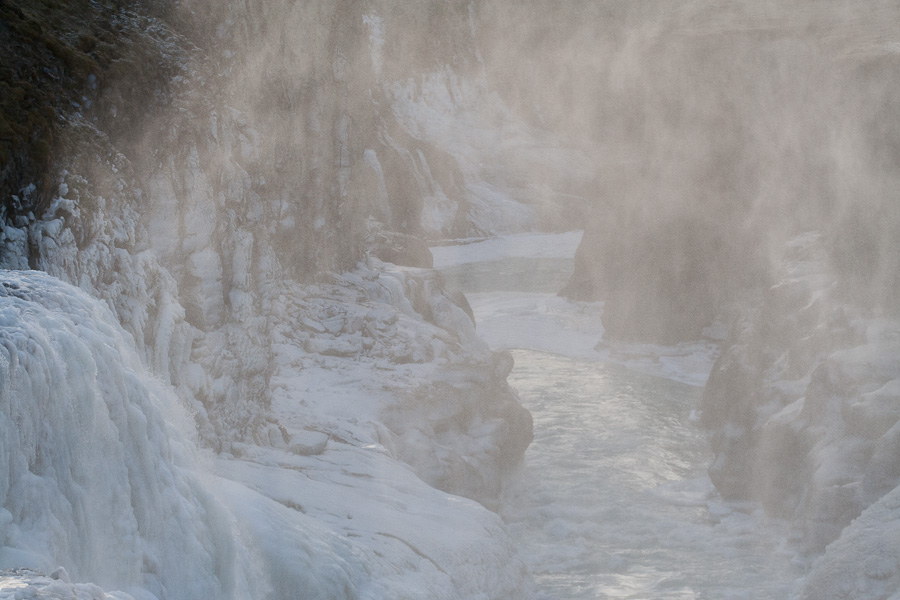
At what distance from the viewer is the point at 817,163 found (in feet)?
105

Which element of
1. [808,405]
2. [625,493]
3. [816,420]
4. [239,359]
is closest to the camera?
[239,359]

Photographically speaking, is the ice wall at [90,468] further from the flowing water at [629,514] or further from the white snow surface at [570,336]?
the white snow surface at [570,336]

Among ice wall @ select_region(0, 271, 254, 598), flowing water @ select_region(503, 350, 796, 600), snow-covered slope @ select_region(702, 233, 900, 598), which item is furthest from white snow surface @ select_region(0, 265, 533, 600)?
snow-covered slope @ select_region(702, 233, 900, 598)

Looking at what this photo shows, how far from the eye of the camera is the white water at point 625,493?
18234mm

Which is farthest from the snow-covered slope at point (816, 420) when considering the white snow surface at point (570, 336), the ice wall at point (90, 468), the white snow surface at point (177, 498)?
the ice wall at point (90, 468)

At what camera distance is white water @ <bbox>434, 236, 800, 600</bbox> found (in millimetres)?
18234

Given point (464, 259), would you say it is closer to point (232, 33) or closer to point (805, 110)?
point (805, 110)

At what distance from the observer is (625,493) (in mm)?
22531

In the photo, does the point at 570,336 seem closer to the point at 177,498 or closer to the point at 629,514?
the point at 629,514

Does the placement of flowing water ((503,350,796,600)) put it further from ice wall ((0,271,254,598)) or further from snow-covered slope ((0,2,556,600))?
ice wall ((0,271,254,598))

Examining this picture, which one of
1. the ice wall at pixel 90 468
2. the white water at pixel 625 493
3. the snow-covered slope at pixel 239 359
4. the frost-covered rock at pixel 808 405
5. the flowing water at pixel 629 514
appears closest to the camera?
the ice wall at pixel 90 468

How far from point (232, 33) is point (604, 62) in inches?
3884

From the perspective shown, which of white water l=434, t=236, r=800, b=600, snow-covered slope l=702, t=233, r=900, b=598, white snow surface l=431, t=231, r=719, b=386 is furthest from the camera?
white snow surface l=431, t=231, r=719, b=386

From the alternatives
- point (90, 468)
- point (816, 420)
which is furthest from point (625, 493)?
point (90, 468)
